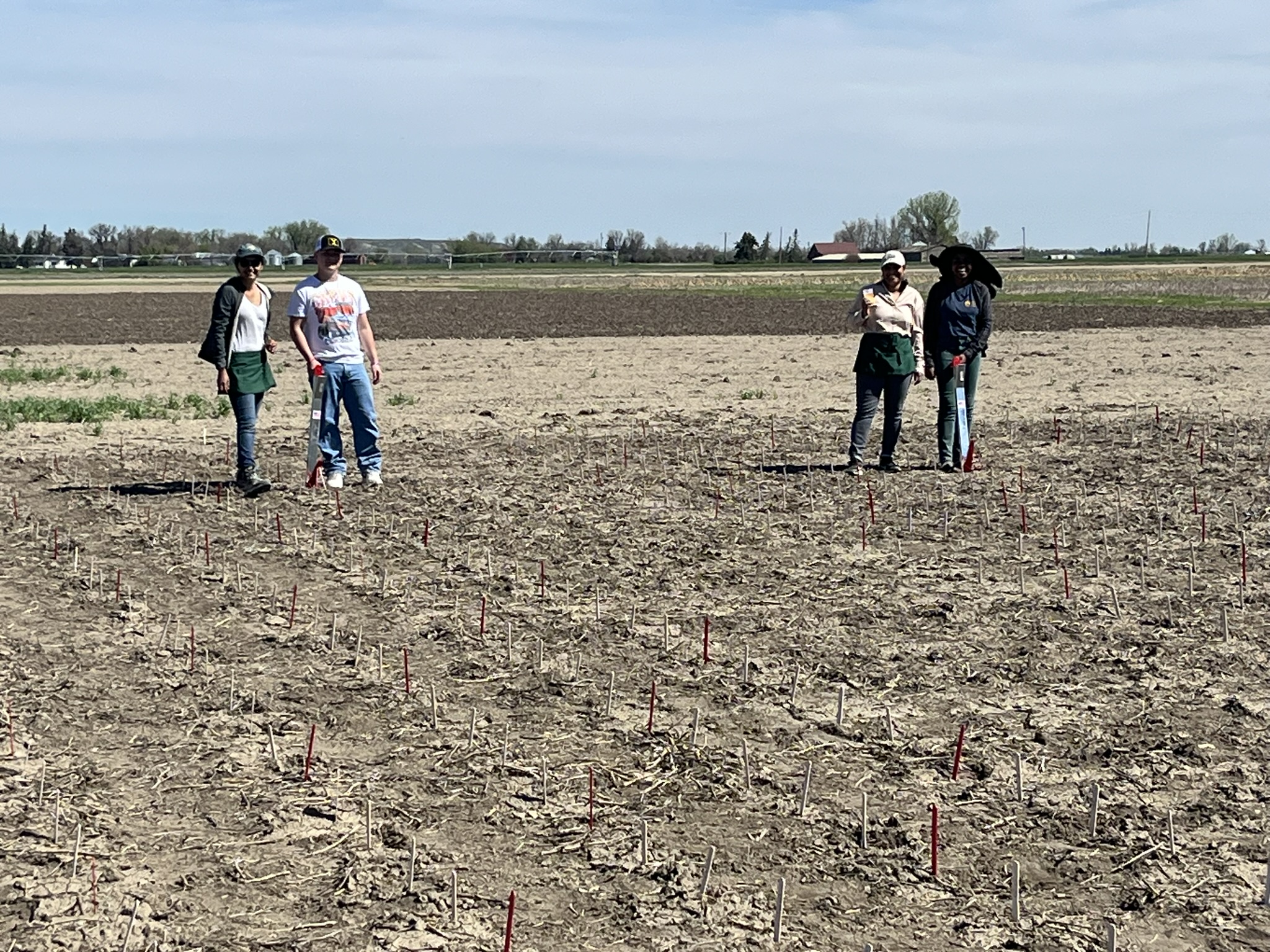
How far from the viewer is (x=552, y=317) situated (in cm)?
4200

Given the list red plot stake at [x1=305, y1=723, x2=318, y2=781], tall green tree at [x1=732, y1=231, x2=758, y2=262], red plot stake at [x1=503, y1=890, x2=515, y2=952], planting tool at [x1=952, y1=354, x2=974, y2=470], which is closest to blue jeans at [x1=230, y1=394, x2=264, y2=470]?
planting tool at [x1=952, y1=354, x2=974, y2=470]

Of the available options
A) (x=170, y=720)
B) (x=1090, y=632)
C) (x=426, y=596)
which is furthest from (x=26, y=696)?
(x=1090, y=632)

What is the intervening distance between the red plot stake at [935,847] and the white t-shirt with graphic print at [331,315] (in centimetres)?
768

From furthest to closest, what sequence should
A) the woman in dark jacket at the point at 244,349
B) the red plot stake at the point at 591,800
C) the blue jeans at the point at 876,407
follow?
the blue jeans at the point at 876,407 → the woman in dark jacket at the point at 244,349 → the red plot stake at the point at 591,800

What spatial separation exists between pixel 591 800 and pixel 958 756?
1403mm

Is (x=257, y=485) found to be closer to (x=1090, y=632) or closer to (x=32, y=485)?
(x=32, y=485)

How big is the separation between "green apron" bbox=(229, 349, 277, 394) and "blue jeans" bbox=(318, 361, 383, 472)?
1.46 feet

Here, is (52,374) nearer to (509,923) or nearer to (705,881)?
(705,881)

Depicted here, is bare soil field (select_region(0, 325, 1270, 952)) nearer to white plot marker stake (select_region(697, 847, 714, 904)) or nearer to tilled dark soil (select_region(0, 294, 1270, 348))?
white plot marker stake (select_region(697, 847, 714, 904))

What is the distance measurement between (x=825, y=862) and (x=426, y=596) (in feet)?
13.7

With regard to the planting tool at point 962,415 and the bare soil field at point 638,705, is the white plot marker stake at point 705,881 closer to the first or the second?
the bare soil field at point 638,705

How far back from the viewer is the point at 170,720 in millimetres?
6746

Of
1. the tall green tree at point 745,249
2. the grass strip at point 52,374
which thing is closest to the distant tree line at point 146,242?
the tall green tree at point 745,249

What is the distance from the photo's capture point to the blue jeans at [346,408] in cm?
1213
